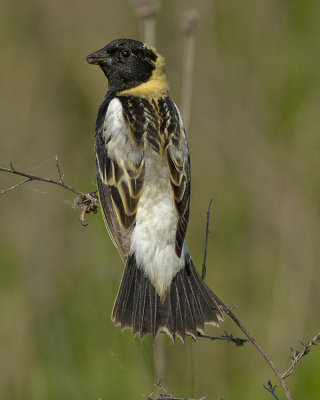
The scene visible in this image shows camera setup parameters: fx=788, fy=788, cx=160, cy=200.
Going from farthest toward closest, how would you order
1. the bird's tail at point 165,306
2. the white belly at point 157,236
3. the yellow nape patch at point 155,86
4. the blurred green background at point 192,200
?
the blurred green background at point 192,200 → the yellow nape patch at point 155,86 → the white belly at point 157,236 → the bird's tail at point 165,306

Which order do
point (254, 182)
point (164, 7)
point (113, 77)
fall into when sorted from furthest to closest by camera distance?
point (164, 7), point (254, 182), point (113, 77)

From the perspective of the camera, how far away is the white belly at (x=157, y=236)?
10.5ft

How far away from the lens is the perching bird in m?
3.15

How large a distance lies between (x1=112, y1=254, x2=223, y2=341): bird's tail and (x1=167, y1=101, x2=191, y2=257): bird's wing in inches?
5.9

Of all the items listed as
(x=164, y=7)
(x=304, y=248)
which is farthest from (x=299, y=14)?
(x=304, y=248)

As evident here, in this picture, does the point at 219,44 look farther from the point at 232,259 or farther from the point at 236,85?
the point at 232,259

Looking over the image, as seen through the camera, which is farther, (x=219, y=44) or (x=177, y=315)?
(x=219, y=44)

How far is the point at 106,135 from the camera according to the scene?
3.44 metres

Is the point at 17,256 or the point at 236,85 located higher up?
the point at 236,85

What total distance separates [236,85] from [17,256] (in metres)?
1.90

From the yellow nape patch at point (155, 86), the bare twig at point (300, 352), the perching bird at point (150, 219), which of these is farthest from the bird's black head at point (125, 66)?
the bare twig at point (300, 352)

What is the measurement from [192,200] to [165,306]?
2.06 meters

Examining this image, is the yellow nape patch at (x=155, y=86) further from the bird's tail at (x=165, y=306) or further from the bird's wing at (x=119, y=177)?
the bird's tail at (x=165, y=306)

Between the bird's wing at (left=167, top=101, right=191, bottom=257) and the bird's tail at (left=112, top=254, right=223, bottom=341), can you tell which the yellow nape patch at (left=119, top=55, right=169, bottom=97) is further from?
the bird's tail at (left=112, top=254, right=223, bottom=341)
